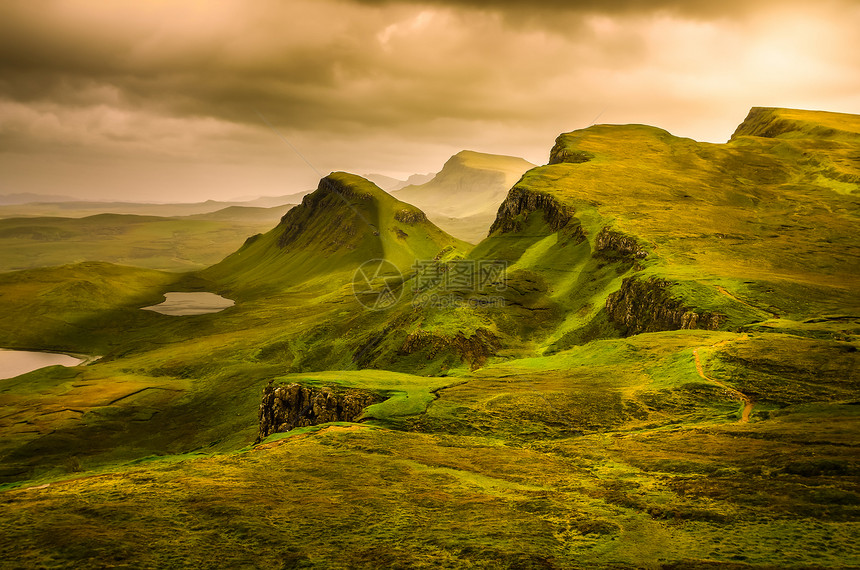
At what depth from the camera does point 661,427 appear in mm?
47844

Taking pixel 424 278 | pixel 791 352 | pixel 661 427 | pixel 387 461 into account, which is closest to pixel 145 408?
pixel 424 278

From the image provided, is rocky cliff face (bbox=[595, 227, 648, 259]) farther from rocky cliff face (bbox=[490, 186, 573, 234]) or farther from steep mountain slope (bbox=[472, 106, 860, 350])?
rocky cliff face (bbox=[490, 186, 573, 234])

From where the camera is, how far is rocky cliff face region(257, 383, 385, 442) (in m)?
60.8

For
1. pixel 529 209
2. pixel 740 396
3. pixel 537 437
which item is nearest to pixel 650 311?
pixel 740 396

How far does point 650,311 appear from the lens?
9344 cm

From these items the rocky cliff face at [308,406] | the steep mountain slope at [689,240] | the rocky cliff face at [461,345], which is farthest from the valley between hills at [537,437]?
the steep mountain slope at [689,240]

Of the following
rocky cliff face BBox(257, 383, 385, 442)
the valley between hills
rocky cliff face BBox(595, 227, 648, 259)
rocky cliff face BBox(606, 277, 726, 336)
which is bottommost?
rocky cliff face BBox(257, 383, 385, 442)

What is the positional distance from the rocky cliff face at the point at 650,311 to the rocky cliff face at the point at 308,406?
57.1 meters

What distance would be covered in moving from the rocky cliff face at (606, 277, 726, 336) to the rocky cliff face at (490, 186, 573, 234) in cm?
5615

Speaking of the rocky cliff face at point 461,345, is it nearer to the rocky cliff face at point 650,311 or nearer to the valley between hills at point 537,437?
the valley between hills at point 537,437

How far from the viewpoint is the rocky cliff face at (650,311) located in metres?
82.1

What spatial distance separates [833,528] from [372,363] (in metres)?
101

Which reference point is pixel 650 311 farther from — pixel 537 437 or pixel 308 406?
pixel 308 406

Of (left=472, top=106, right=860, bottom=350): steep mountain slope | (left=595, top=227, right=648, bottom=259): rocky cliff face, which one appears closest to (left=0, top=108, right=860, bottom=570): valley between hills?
(left=595, top=227, right=648, bottom=259): rocky cliff face
